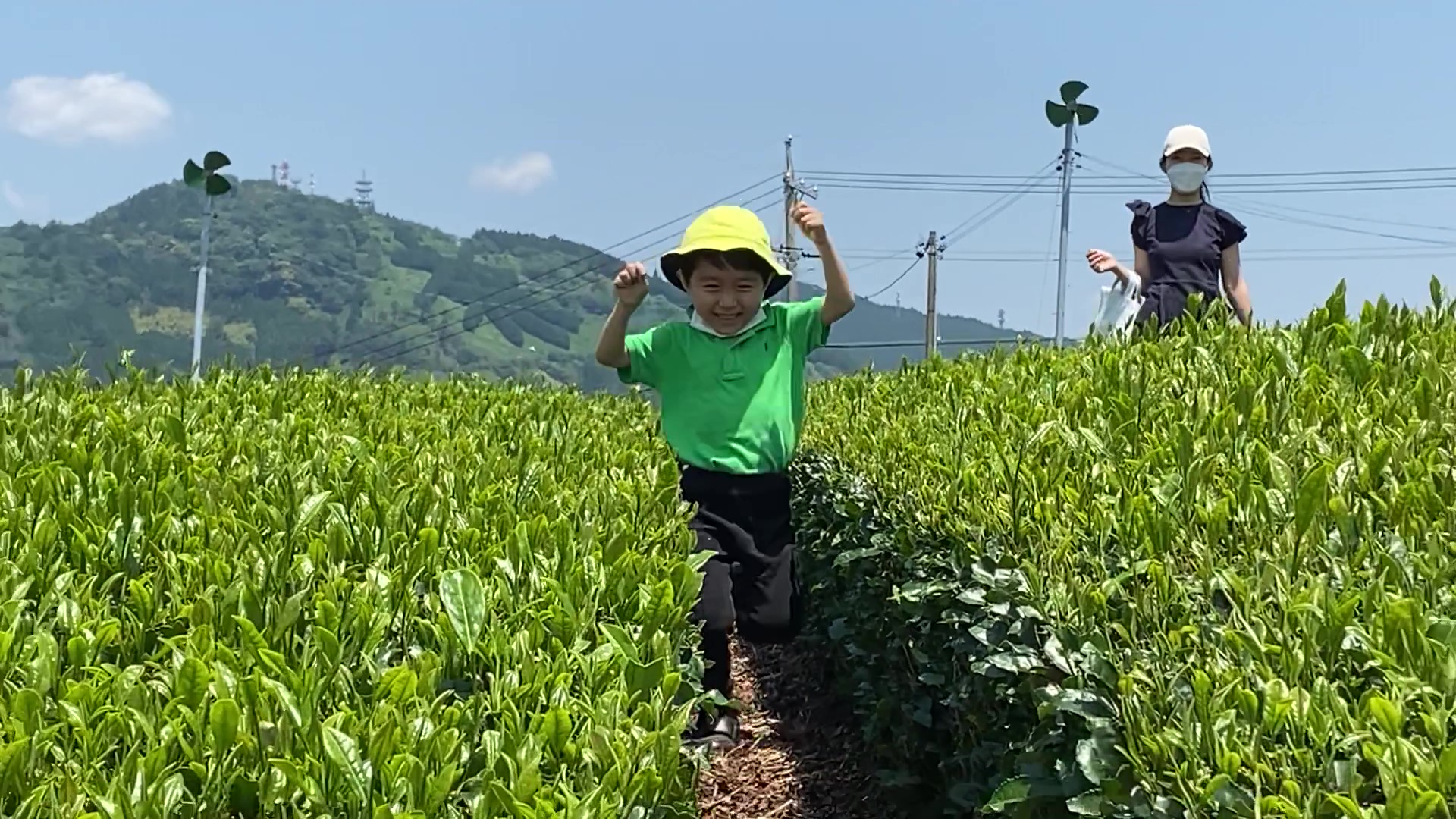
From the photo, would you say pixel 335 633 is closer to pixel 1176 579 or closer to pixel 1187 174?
pixel 1176 579

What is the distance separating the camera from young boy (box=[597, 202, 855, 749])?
4277 millimetres

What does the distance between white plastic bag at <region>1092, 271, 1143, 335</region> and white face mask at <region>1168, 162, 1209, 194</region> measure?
0.48 metres

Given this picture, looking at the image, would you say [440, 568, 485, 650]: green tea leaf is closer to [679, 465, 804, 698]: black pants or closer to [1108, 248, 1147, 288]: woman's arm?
[679, 465, 804, 698]: black pants

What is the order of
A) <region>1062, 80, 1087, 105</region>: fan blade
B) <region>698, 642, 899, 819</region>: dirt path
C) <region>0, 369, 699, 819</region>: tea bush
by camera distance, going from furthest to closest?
<region>1062, 80, 1087, 105</region>: fan blade → <region>698, 642, 899, 819</region>: dirt path → <region>0, 369, 699, 819</region>: tea bush

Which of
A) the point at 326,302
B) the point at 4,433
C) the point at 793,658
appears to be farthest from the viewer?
the point at 326,302

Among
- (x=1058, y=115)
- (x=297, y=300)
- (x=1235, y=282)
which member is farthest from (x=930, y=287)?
(x=297, y=300)

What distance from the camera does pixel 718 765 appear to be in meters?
4.29

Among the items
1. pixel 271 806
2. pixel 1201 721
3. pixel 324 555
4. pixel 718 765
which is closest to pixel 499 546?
pixel 324 555

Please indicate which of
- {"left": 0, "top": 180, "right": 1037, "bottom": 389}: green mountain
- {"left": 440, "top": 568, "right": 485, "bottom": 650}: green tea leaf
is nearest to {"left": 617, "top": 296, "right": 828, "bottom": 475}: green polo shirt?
{"left": 440, "top": 568, "right": 485, "bottom": 650}: green tea leaf

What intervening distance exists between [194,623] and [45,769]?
465 mm

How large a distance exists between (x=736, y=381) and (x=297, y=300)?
169 m

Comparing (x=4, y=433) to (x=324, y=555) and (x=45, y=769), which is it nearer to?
(x=324, y=555)

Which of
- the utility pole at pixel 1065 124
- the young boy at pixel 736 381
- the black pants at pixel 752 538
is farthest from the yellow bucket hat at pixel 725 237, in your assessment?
the utility pole at pixel 1065 124

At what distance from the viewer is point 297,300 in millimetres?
162250
